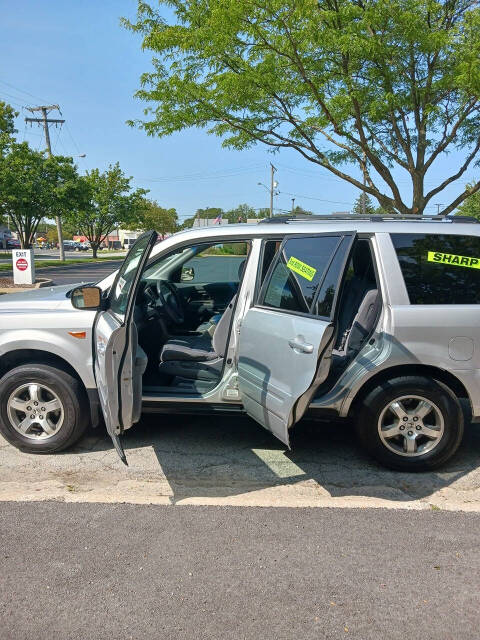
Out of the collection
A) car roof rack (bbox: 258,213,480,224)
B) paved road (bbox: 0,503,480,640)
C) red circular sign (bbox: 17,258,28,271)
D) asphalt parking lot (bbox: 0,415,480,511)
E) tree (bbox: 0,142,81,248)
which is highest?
tree (bbox: 0,142,81,248)

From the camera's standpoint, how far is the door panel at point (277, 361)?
307 centimetres

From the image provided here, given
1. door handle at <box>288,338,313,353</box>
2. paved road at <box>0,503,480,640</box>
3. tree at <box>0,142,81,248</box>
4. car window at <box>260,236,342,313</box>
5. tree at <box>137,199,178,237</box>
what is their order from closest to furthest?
paved road at <box>0,503,480,640</box> → door handle at <box>288,338,313,353</box> → car window at <box>260,236,342,313</box> → tree at <box>0,142,81,248</box> → tree at <box>137,199,178,237</box>

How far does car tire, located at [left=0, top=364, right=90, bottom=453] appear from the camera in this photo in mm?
3885

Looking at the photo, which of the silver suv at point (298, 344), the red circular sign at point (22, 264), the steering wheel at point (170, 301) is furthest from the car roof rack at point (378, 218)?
the red circular sign at point (22, 264)

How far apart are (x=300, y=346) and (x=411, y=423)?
45.7 inches

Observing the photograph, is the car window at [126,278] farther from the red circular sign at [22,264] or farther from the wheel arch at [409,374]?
the red circular sign at [22,264]

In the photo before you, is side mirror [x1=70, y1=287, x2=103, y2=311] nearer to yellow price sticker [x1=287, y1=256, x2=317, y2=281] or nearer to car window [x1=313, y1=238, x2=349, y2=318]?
yellow price sticker [x1=287, y1=256, x2=317, y2=281]

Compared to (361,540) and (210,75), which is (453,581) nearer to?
(361,540)

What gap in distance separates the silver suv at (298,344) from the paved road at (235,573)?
58 centimetres

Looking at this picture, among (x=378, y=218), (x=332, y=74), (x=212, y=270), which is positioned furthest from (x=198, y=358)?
(x=332, y=74)

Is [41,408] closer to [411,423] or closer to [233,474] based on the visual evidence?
[233,474]

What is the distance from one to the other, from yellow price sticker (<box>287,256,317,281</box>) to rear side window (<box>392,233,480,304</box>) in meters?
0.71

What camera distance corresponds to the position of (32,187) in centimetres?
2355

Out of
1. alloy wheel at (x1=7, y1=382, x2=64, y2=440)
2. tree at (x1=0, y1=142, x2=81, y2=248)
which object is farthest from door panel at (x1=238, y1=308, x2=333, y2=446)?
tree at (x1=0, y1=142, x2=81, y2=248)
